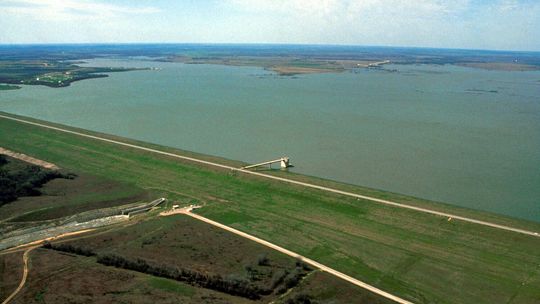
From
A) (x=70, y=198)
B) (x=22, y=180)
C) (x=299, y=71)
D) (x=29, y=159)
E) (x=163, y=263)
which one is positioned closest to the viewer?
(x=163, y=263)

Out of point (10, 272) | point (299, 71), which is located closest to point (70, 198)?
point (10, 272)

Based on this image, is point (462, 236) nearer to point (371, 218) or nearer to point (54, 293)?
point (371, 218)

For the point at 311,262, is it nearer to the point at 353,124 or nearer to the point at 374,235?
the point at 374,235

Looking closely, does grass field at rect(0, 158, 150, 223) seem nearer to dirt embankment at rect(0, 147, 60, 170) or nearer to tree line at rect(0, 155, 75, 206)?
tree line at rect(0, 155, 75, 206)

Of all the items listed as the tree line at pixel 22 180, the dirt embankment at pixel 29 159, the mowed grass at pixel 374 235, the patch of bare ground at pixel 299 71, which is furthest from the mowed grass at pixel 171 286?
the patch of bare ground at pixel 299 71

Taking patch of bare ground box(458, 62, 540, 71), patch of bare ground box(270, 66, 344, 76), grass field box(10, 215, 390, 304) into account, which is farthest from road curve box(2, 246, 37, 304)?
patch of bare ground box(458, 62, 540, 71)

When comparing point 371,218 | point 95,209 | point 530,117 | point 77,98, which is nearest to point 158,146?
point 95,209

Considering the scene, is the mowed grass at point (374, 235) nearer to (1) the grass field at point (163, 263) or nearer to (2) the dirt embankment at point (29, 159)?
(2) the dirt embankment at point (29, 159)
